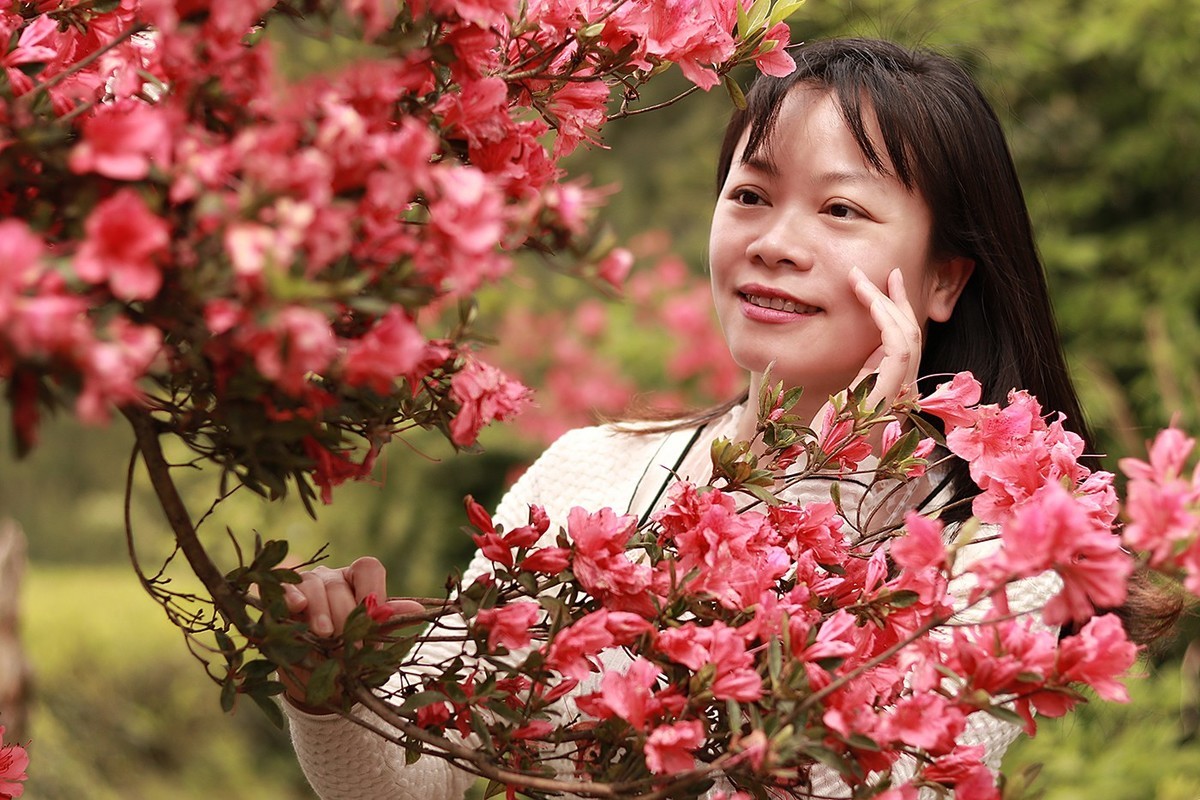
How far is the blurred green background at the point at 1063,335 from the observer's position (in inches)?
139

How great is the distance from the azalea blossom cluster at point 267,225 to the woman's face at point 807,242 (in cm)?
62

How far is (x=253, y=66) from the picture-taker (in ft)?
2.72

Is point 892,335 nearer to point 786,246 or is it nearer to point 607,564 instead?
point 786,246

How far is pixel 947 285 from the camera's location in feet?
6.15

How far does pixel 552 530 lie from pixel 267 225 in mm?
1301

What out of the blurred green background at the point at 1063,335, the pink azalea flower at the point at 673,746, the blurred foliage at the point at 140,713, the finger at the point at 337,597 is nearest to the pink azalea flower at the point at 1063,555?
the pink azalea flower at the point at 673,746

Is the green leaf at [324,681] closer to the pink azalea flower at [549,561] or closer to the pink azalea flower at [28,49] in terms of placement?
the pink azalea flower at [549,561]

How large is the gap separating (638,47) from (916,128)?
66 cm

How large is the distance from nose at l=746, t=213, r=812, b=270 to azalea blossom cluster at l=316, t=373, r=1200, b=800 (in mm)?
410

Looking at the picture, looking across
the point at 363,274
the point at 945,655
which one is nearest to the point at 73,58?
the point at 363,274

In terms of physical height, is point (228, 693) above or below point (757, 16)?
below

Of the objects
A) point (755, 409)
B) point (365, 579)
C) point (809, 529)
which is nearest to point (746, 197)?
point (755, 409)

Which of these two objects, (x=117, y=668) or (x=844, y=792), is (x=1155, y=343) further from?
(x=117, y=668)

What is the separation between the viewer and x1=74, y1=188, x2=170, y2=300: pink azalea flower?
702 mm
